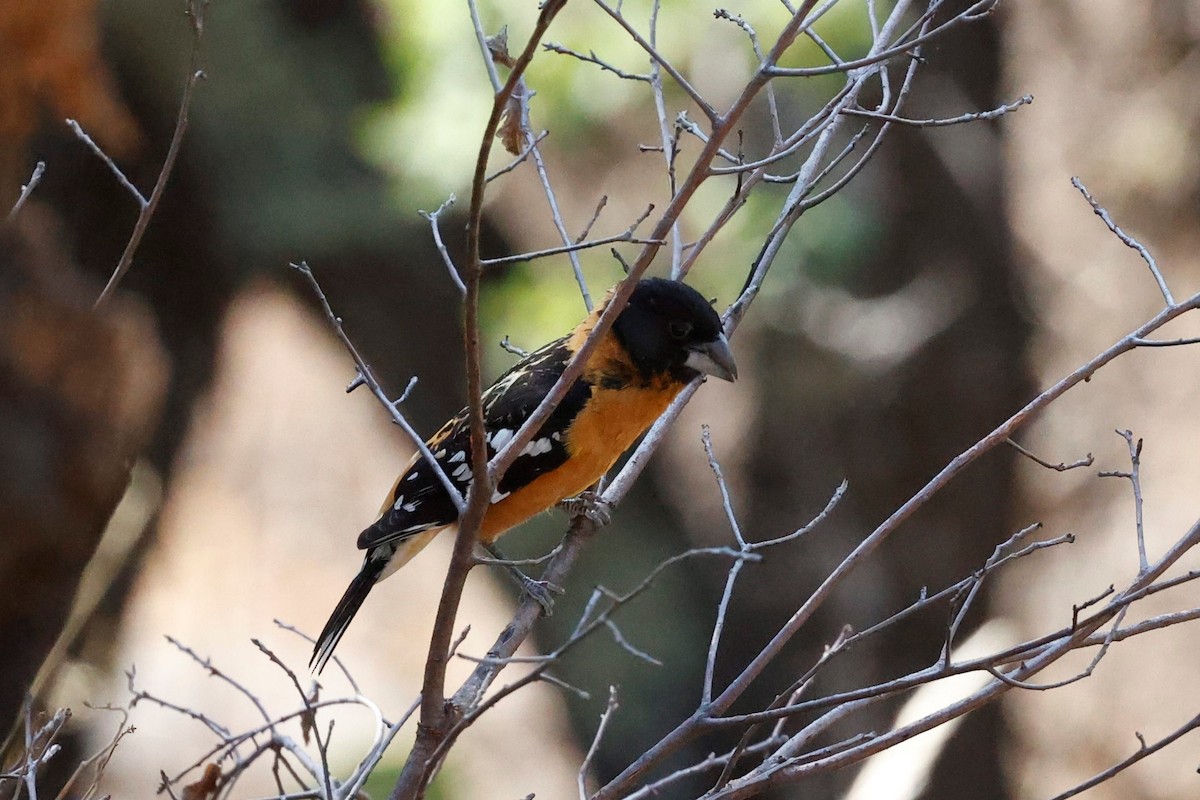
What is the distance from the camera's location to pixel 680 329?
369 cm

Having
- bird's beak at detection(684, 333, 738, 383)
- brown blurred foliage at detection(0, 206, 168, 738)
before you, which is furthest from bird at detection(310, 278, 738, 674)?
brown blurred foliage at detection(0, 206, 168, 738)

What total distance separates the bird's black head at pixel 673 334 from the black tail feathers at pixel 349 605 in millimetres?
1154

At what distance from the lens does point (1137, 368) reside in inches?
262

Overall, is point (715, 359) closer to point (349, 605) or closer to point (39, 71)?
point (349, 605)

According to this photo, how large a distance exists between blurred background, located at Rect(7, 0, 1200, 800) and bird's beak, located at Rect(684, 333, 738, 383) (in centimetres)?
189

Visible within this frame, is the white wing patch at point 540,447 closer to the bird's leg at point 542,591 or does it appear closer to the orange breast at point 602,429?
the orange breast at point 602,429

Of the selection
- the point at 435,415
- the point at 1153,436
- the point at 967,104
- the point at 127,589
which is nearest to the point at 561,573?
the point at 1153,436

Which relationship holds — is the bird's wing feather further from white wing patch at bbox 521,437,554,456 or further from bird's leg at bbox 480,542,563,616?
bird's leg at bbox 480,542,563,616

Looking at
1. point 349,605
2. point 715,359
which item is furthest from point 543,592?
point 715,359

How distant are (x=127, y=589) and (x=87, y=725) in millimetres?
2799

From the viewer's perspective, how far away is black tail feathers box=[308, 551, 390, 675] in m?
3.65

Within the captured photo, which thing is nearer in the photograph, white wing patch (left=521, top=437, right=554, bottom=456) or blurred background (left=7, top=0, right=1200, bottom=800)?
white wing patch (left=521, top=437, right=554, bottom=456)

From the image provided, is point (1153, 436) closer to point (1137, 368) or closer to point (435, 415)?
point (1137, 368)

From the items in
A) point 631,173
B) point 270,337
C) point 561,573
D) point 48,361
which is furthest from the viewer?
point 270,337
